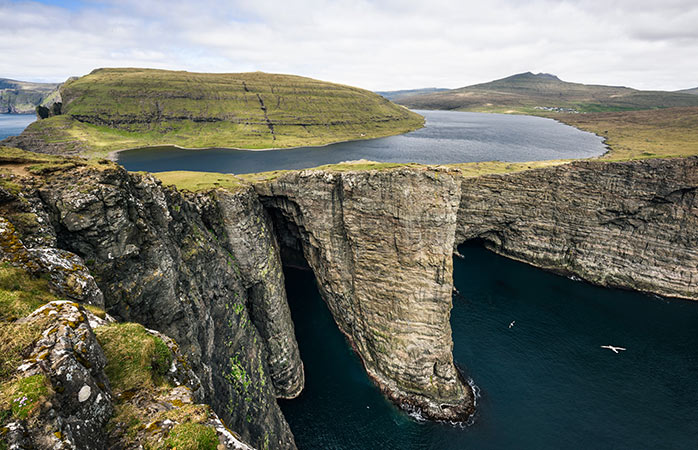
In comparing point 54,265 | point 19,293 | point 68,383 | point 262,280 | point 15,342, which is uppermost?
point 19,293

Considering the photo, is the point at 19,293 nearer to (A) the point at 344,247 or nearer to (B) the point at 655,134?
(A) the point at 344,247

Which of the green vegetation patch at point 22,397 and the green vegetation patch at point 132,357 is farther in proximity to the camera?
the green vegetation patch at point 132,357

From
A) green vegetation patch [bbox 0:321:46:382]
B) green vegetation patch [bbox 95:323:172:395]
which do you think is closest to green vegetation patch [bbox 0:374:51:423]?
green vegetation patch [bbox 0:321:46:382]

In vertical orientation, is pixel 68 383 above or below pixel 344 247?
above

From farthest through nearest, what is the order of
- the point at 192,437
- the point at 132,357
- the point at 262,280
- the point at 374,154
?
the point at 374,154, the point at 262,280, the point at 132,357, the point at 192,437

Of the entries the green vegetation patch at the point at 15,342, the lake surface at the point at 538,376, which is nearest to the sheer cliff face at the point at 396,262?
the lake surface at the point at 538,376

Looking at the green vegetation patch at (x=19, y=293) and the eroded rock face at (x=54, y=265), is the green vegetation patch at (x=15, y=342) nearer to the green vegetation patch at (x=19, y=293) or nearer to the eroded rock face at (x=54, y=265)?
the green vegetation patch at (x=19, y=293)

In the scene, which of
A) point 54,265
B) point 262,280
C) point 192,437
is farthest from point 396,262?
point 54,265
